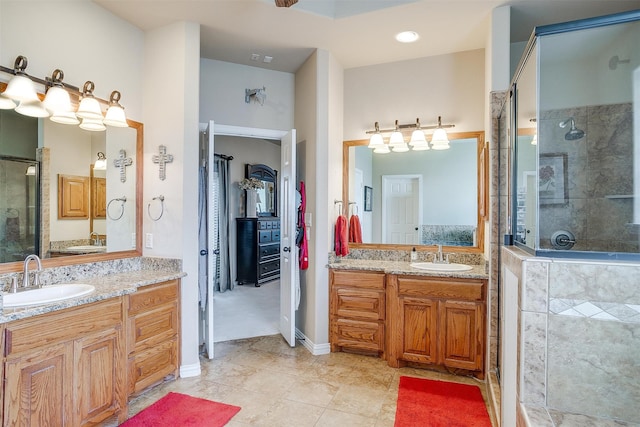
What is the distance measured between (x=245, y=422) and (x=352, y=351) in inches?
52.0

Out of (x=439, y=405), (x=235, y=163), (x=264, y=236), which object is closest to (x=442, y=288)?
(x=439, y=405)

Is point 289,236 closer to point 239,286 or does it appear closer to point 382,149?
point 382,149

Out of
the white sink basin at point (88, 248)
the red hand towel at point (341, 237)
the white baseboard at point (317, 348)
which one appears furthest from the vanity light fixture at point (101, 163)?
the white baseboard at point (317, 348)

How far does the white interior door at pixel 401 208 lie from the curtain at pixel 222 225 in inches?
127

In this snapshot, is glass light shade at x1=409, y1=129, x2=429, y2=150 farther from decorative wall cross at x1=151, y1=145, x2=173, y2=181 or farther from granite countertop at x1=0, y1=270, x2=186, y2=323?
granite countertop at x1=0, y1=270, x2=186, y2=323

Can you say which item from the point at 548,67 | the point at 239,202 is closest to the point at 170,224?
the point at 548,67

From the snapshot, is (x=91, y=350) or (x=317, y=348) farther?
(x=317, y=348)

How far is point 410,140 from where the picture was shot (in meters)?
3.42

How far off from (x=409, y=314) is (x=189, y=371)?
72.7 inches

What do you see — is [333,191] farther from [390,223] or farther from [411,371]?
[411,371]

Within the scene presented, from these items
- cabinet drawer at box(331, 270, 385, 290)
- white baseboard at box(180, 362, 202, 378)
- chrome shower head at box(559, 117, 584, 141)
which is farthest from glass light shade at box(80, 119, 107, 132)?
chrome shower head at box(559, 117, 584, 141)

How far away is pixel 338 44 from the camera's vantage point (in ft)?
10.4

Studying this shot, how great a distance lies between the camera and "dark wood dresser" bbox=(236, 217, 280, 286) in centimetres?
625

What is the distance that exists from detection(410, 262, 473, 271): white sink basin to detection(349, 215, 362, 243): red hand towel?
0.62 meters
